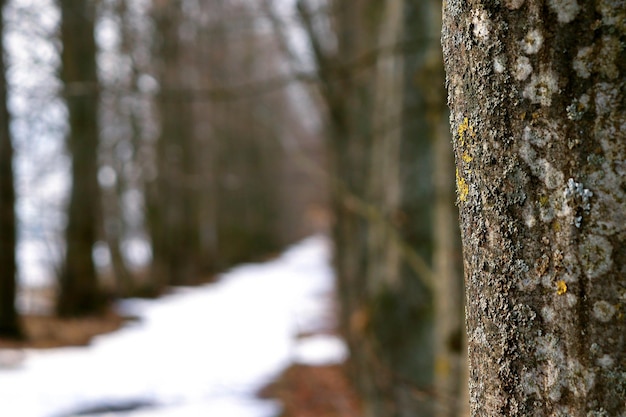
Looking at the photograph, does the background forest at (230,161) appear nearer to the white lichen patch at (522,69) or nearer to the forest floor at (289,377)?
the forest floor at (289,377)

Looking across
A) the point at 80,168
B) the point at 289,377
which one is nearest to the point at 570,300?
the point at 289,377

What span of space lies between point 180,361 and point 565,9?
39.2ft

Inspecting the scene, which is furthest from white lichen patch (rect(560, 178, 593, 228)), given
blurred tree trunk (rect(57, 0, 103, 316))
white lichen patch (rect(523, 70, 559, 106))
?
blurred tree trunk (rect(57, 0, 103, 316))

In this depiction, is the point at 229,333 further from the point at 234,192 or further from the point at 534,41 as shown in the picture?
the point at 234,192

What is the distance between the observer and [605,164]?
31.9 inches

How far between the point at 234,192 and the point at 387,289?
107 feet

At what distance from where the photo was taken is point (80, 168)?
52.2ft

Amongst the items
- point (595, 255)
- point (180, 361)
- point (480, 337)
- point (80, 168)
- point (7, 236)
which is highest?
point (595, 255)

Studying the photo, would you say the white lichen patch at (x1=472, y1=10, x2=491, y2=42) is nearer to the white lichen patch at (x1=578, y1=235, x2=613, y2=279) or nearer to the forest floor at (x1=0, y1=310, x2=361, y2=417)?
the white lichen patch at (x1=578, y1=235, x2=613, y2=279)

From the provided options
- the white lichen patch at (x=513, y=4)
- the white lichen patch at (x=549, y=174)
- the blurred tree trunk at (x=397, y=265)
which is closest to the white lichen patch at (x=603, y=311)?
the white lichen patch at (x=549, y=174)

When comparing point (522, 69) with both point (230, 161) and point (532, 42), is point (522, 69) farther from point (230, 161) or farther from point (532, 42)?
point (230, 161)

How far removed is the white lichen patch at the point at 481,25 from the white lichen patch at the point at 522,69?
6 centimetres

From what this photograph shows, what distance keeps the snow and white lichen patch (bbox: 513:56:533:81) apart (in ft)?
27.2

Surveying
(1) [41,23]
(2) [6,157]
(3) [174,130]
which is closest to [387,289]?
(2) [6,157]
